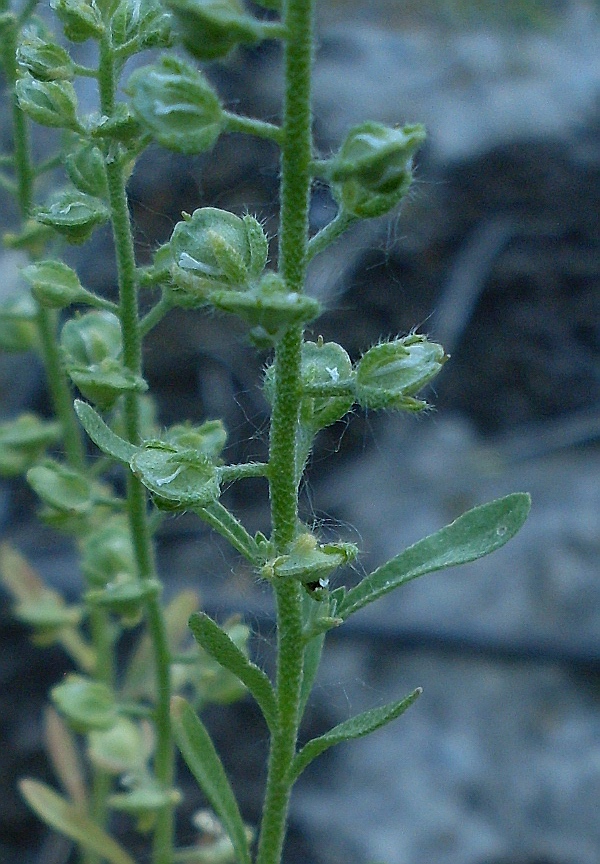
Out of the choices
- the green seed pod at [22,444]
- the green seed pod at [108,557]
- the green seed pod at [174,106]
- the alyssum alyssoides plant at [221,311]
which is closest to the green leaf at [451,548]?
the alyssum alyssoides plant at [221,311]

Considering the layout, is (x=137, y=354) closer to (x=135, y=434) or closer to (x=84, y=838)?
(x=135, y=434)

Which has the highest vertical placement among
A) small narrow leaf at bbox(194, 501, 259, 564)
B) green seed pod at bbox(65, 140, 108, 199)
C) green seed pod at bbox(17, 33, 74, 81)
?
green seed pod at bbox(17, 33, 74, 81)

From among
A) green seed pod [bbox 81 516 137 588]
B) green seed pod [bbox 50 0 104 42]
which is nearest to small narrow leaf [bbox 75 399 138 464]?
green seed pod [bbox 50 0 104 42]

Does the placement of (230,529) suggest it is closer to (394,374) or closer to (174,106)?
(394,374)

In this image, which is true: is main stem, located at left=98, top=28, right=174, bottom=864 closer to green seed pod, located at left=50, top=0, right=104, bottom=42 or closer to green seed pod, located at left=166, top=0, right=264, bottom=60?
green seed pod, located at left=50, top=0, right=104, bottom=42

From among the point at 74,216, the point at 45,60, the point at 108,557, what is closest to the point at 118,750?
the point at 108,557

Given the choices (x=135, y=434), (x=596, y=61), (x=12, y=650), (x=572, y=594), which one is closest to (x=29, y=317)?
(x=135, y=434)

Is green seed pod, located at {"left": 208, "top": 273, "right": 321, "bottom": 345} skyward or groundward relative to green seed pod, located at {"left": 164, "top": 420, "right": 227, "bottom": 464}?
skyward
